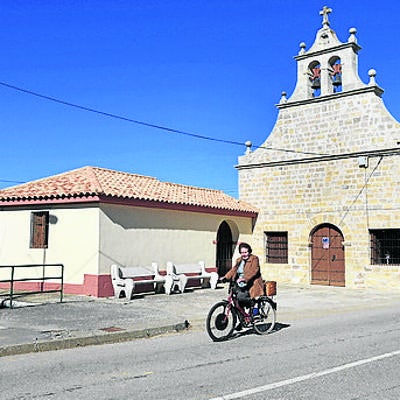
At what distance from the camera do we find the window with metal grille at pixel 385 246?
18672 millimetres

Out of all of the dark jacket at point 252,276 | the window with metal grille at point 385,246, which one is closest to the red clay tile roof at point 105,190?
the window with metal grille at point 385,246

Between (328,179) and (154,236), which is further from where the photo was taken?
(328,179)

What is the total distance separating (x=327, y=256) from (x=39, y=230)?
10.9 metres

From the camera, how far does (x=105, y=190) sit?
50.0 ft

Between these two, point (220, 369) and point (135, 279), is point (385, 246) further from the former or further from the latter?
point (220, 369)

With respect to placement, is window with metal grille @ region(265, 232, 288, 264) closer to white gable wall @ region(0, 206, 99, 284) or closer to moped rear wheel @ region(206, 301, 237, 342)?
white gable wall @ region(0, 206, 99, 284)

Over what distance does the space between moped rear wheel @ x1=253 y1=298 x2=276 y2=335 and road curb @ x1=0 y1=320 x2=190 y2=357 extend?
60.9 inches

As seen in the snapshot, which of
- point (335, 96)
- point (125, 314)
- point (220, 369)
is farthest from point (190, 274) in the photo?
point (220, 369)

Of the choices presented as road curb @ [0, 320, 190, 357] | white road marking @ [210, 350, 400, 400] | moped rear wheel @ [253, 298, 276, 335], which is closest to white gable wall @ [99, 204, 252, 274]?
road curb @ [0, 320, 190, 357]

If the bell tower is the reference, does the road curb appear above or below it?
below

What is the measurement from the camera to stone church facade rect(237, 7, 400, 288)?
747 inches

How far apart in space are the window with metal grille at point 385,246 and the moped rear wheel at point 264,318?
10.5m

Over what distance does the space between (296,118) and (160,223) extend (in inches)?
318

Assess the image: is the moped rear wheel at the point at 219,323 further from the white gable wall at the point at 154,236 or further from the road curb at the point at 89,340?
the white gable wall at the point at 154,236
